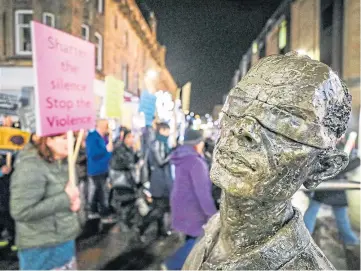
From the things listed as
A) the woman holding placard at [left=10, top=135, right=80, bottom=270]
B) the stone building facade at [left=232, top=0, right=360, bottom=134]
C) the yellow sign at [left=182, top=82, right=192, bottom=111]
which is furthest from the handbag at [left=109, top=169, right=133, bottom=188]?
the stone building facade at [left=232, top=0, right=360, bottom=134]

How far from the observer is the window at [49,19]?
2.94 m

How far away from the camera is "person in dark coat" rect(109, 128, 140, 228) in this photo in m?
4.57

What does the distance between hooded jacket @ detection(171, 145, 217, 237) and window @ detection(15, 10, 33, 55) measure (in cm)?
126

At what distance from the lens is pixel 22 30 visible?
109 inches

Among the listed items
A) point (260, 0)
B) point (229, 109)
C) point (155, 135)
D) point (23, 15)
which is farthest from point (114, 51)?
point (229, 109)

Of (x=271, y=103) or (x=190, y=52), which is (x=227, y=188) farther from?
(x=190, y=52)

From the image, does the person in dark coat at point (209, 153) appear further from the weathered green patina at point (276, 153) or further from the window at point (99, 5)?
the weathered green patina at point (276, 153)

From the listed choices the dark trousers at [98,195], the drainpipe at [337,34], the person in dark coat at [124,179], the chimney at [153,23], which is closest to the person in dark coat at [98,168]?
the dark trousers at [98,195]

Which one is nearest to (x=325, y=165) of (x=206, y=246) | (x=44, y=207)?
(x=206, y=246)

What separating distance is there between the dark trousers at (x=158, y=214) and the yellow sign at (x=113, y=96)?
1.02m

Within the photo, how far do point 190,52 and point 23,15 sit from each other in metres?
1.27

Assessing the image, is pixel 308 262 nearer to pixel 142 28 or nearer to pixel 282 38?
pixel 282 38

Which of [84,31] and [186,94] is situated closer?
[186,94]

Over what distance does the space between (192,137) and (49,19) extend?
4.39 ft
